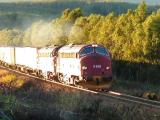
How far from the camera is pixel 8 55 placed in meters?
63.5

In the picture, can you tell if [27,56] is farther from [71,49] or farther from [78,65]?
[78,65]

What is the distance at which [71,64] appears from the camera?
32062mm

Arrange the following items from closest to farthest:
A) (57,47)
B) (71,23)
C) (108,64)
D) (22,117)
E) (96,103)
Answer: (22,117), (96,103), (108,64), (57,47), (71,23)

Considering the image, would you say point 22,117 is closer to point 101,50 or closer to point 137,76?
point 101,50

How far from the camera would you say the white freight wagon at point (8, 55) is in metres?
60.2

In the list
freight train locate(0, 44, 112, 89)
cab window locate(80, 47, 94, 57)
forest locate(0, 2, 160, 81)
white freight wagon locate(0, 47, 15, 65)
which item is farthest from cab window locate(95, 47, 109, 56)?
white freight wagon locate(0, 47, 15, 65)

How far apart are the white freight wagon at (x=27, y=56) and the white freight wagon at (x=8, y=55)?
2.30 meters

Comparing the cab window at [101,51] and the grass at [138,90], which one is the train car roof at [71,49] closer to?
the cab window at [101,51]

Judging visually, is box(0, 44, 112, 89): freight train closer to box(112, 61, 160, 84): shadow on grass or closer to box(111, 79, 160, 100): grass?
box(111, 79, 160, 100): grass

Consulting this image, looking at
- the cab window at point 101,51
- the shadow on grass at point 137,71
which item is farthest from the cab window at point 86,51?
the shadow on grass at point 137,71

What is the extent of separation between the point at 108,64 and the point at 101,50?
1.00 m

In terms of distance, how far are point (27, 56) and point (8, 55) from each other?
46.3 feet

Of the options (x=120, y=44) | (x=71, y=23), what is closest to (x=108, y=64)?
(x=120, y=44)

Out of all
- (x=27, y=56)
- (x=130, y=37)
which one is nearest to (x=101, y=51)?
(x=130, y=37)
